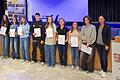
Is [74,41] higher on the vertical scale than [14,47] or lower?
higher

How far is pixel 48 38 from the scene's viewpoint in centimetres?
696

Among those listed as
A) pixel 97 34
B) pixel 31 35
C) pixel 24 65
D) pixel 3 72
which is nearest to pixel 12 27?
pixel 31 35

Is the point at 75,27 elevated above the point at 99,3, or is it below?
below

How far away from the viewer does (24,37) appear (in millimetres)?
7594

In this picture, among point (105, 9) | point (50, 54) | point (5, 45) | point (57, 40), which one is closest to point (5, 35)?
point (5, 45)

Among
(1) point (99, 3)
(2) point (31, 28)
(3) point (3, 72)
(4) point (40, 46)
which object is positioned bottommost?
(3) point (3, 72)

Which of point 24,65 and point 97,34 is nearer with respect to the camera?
point 97,34

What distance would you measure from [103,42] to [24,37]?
8.62 feet

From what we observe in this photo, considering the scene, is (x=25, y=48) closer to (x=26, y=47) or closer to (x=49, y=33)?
(x=26, y=47)

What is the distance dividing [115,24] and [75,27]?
1116 millimetres

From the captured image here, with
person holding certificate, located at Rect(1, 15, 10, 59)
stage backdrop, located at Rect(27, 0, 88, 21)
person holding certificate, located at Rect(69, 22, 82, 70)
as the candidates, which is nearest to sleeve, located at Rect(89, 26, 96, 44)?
person holding certificate, located at Rect(69, 22, 82, 70)

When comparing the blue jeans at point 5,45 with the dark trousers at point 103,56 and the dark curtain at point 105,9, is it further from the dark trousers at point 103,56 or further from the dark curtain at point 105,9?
the dark trousers at point 103,56

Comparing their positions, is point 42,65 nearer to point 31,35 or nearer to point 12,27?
point 31,35

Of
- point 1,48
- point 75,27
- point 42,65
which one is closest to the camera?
point 75,27
